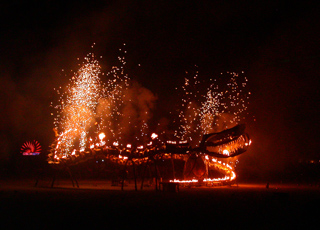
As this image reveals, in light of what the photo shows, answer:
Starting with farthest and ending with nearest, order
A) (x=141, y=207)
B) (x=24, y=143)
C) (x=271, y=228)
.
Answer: (x=24, y=143), (x=141, y=207), (x=271, y=228)

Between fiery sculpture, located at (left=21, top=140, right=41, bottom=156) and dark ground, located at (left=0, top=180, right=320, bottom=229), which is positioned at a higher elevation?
fiery sculpture, located at (left=21, top=140, right=41, bottom=156)

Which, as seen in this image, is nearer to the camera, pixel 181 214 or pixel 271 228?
pixel 271 228

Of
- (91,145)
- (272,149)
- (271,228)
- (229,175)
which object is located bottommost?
(271,228)

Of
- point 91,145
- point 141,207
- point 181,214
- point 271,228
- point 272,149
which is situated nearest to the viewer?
point 271,228

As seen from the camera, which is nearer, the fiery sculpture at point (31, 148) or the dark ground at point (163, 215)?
the dark ground at point (163, 215)

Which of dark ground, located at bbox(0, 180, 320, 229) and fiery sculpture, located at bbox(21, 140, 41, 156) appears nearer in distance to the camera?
dark ground, located at bbox(0, 180, 320, 229)

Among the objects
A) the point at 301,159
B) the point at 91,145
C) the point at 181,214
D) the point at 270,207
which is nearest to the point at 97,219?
the point at 181,214

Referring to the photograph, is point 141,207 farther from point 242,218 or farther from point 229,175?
point 229,175

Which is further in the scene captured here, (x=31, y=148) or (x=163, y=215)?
(x=31, y=148)

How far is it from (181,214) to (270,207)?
4.08 meters

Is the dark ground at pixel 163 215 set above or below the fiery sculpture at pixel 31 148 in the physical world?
below

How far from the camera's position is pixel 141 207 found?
39.9 ft

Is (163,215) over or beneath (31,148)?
beneath

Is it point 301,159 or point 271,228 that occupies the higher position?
point 301,159
